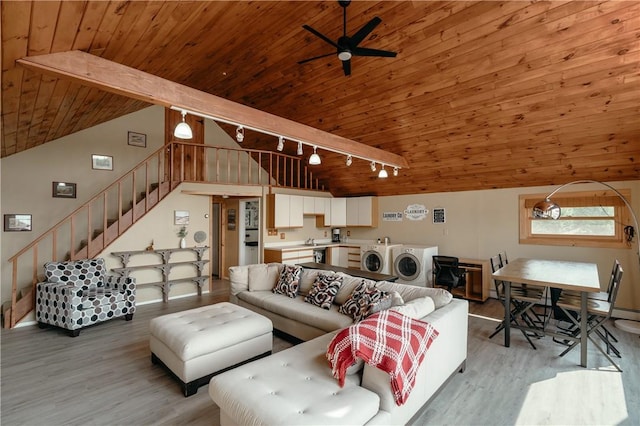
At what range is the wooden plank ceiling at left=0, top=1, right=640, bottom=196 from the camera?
101 inches

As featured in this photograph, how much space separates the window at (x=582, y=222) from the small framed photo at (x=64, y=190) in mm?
8165

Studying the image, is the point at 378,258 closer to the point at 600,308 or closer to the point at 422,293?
the point at 422,293

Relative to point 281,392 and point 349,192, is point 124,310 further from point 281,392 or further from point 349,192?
point 349,192

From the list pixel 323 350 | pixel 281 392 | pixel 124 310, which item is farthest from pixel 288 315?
pixel 124 310

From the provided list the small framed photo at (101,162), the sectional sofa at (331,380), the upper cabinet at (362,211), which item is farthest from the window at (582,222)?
the small framed photo at (101,162)

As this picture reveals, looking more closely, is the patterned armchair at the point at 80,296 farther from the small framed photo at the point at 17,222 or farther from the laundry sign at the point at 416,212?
the laundry sign at the point at 416,212

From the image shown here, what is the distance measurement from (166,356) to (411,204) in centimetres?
548

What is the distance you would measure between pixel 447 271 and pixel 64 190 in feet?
23.2

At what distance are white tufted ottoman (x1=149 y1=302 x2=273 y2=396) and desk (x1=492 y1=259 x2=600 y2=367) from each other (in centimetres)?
274

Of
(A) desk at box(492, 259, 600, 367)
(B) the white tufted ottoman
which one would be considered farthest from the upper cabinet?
(B) the white tufted ottoman

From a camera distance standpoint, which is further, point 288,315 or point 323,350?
point 288,315

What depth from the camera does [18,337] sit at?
3.77 meters

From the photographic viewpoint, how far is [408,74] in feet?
12.6

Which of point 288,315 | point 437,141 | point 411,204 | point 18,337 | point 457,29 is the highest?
point 457,29
